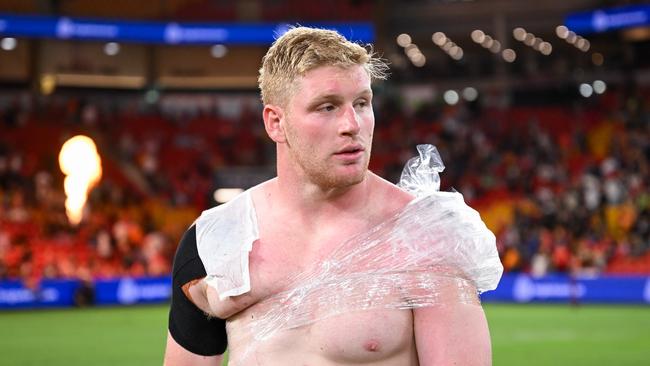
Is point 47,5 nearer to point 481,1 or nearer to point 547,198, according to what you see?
point 481,1

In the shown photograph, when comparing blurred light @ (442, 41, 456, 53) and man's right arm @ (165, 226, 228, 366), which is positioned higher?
blurred light @ (442, 41, 456, 53)

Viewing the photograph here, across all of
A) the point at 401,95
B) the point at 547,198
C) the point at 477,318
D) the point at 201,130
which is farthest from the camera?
A: the point at 401,95

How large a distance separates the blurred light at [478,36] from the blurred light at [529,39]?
170cm

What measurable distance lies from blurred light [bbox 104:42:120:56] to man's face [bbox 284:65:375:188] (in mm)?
40764

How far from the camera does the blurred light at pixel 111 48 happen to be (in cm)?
4266

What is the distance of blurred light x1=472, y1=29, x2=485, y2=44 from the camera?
41.1m

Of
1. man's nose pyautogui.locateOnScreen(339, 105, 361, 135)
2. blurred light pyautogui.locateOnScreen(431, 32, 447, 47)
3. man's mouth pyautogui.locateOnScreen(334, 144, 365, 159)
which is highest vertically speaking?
blurred light pyautogui.locateOnScreen(431, 32, 447, 47)

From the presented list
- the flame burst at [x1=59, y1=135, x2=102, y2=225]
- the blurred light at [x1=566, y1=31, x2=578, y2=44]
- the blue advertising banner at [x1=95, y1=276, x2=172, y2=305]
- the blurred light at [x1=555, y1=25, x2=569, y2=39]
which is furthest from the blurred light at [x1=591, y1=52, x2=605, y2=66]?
the blue advertising banner at [x1=95, y1=276, x2=172, y2=305]

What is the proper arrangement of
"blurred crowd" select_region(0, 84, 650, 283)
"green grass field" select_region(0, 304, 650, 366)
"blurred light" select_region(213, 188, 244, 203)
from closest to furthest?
1. "green grass field" select_region(0, 304, 650, 366)
2. "blurred crowd" select_region(0, 84, 650, 283)
3. "blurred light" select_region(213, 188, 244, 203)

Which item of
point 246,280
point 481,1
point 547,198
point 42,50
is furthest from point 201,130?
point 246,280

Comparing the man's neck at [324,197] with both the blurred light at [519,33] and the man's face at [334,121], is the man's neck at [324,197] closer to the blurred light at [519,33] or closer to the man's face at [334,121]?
the man's face at [334,121]

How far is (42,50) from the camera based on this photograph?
41.1 m

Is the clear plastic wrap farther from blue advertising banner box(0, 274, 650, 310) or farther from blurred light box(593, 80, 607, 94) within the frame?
blurred light box(593, 80, 607, 94)

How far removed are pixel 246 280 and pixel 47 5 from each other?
38.4m
